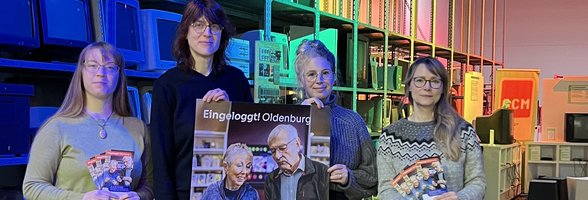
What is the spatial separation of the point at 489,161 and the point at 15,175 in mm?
5467

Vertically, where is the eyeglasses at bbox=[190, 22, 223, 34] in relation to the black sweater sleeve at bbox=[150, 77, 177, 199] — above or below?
above

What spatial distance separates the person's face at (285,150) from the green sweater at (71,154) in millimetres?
436

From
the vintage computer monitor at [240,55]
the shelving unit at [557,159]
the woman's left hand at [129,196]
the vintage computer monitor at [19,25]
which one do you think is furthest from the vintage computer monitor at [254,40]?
the shelving unit at [557,159]

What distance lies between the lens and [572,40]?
35.6 ft

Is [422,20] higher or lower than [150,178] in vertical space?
higher

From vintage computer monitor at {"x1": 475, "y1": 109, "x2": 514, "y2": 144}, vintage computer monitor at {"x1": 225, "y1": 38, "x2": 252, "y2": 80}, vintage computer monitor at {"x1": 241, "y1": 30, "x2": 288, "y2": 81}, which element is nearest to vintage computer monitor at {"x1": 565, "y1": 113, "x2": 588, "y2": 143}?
vintage computer monitor at {"x1": 475, "y1": 109, "x2": 514, "y2": 144}

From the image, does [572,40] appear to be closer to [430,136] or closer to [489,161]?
[489,161]

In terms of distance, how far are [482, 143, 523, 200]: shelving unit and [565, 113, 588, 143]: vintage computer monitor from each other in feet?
2.19

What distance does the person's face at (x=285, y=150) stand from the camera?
1779mm

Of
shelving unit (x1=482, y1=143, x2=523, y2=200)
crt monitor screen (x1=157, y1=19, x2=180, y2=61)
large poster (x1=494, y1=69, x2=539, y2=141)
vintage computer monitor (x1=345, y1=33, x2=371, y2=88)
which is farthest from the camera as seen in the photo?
large poster (x1=494, y1=69, x2=539, y2=141)

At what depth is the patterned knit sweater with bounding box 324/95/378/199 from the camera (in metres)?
1.89

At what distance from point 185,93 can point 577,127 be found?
6780 mm

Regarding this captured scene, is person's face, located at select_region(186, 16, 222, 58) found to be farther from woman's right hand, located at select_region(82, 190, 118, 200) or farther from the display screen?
the display screen

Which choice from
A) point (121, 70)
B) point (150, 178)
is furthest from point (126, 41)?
point (150, 178)
